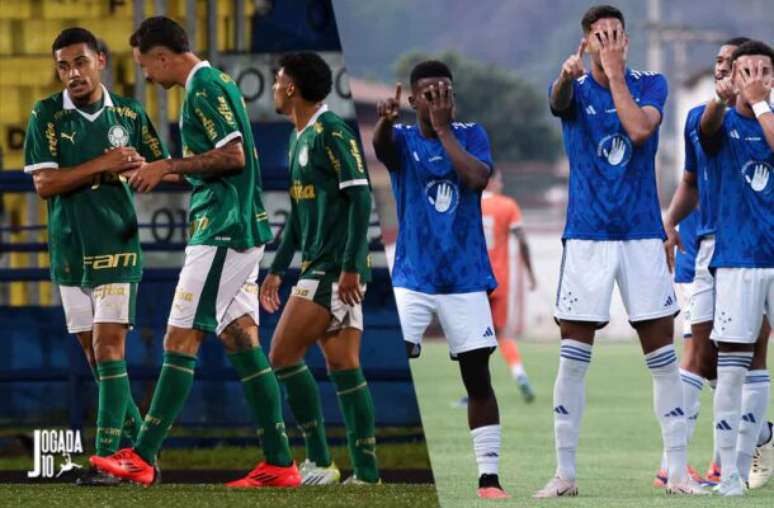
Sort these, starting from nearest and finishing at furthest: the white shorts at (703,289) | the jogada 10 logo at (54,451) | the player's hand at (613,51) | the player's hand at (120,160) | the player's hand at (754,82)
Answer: the player's hand at (613,51) → the player's hand at (120,160) → the player's hand at (754,82) → the jogada 10 logo at (54,451) → the white shorts at (703,289)

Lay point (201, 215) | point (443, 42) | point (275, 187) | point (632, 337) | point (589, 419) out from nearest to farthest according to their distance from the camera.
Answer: point (201, 215) → point (275, 187) → point (589, 419) → point (632, 337) → point (443, 42)

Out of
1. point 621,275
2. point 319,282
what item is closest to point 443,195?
point 319,282

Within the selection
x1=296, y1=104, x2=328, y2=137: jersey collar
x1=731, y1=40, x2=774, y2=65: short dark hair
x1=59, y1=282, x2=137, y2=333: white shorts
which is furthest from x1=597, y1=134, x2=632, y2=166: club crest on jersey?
x1=59, y1=282, x2=137, y2=333: white shorts

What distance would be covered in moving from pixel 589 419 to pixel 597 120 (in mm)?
5136

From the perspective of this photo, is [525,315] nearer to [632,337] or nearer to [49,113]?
[632,337]

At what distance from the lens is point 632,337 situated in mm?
22859

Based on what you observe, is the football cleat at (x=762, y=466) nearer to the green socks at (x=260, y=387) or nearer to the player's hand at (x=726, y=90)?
the player's hand at (x=726, y=90)

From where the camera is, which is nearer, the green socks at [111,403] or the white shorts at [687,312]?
the green socks at [111,403]

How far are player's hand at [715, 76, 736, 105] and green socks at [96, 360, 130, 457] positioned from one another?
2.27 meters

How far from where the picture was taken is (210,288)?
20.0 feet

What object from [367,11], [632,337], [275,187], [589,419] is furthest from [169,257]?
[367,11]

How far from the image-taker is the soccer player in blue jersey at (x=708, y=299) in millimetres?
6707

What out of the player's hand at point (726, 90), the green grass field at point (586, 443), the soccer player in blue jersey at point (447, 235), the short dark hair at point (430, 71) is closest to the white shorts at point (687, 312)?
the green grass field at point (586, 443)

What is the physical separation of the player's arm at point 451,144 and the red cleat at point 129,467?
54.8 inches
